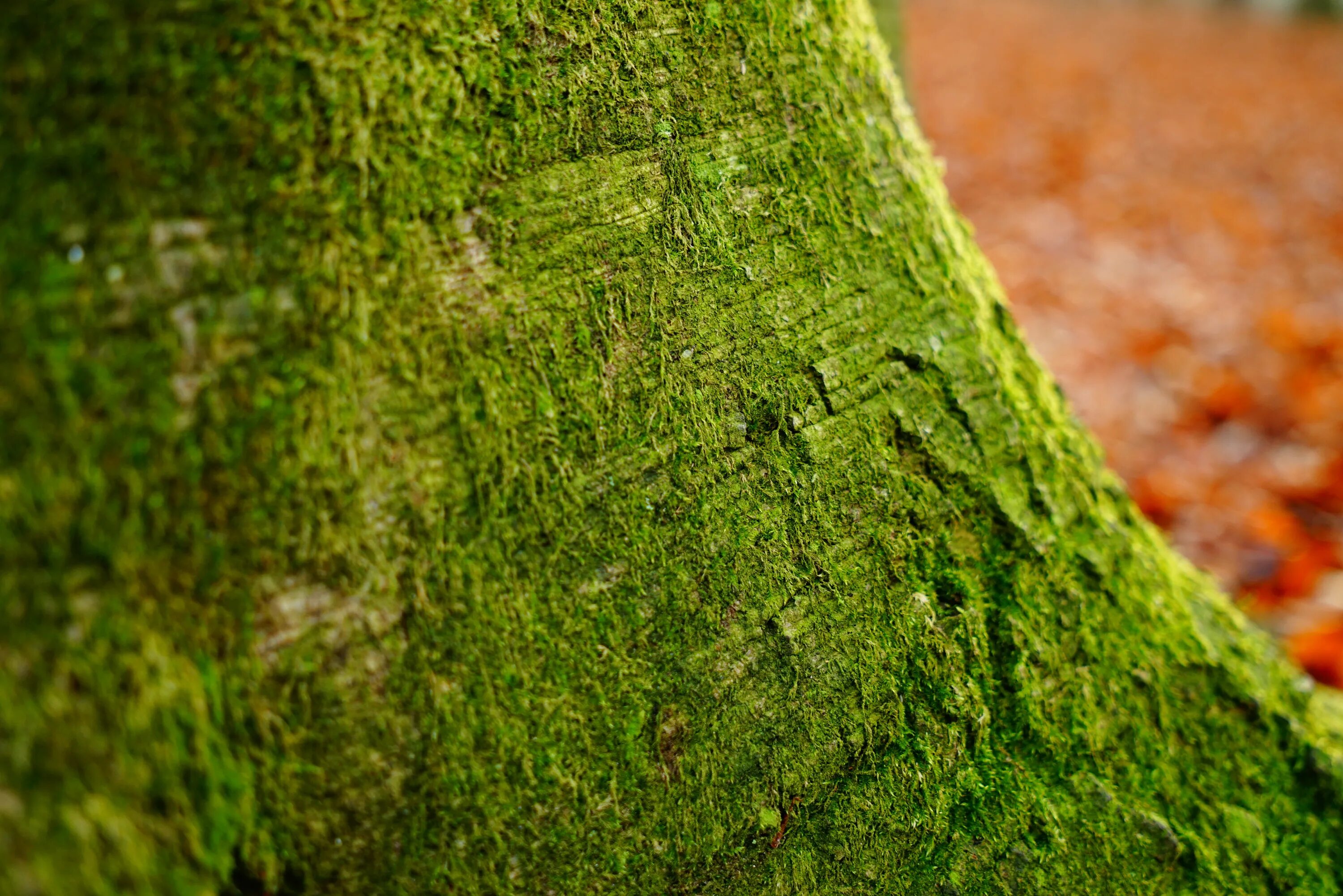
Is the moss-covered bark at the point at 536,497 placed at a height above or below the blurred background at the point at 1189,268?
above

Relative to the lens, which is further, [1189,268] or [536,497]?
[1189,268]

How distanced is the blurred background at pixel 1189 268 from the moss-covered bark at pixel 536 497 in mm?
1927

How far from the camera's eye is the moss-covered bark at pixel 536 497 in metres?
0.75

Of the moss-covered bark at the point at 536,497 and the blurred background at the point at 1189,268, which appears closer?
the moss-covered bark at the point at 536,497

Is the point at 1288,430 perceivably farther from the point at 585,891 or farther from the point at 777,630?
the point at 585,891

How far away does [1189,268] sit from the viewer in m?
5.99

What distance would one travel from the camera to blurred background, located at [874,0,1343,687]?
3287mm

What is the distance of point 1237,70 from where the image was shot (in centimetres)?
1386

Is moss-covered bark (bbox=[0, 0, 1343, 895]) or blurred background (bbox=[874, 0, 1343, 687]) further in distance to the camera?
blurred background (bbox=[874, 0, 1343, 687])

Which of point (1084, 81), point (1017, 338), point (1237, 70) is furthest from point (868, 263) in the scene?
point (1237, 70)

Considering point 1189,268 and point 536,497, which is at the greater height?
point 536,497

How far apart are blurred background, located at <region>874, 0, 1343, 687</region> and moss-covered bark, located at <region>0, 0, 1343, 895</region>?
1.93 metres

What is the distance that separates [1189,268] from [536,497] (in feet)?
20.9

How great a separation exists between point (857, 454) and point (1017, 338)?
54 cm
